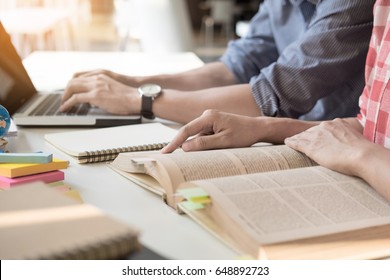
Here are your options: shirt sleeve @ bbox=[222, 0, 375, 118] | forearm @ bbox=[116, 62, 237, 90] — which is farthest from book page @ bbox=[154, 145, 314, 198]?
forearm @ bbox=[116, 62, 237, 90]

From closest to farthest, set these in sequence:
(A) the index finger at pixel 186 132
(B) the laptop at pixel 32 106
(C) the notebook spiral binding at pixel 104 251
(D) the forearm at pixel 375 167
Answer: (C) the notebook spiral binding at pixel 104 251 < (D) the forearm at pixel 375 167 < (A) the index finger at pixel 186 132 < (B) the laptop at pixel 32 106

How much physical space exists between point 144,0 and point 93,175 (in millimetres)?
2160

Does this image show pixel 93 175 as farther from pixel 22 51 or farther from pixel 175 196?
pixel 22 51

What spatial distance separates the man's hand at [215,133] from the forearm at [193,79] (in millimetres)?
463

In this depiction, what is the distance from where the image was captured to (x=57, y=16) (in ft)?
16.0

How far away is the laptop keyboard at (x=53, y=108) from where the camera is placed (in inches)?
50.3

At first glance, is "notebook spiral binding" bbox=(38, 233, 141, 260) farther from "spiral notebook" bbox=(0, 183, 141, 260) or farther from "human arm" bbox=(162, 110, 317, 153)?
"human arm" bbox=(162, 110, 317, 153)

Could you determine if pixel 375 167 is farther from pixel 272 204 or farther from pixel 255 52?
pixel 255 52

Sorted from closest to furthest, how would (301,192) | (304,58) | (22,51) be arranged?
(301,192), (304,58), (22,51)

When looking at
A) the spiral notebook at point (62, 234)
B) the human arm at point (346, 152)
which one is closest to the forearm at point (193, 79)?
the human arm at point (346, 152)

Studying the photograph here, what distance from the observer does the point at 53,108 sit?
1.33 meters

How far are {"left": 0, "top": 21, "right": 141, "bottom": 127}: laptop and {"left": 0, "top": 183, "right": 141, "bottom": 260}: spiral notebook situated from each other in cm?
63

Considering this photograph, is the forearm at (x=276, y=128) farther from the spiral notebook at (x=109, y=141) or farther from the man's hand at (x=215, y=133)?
the spiral notebook at (x=109, y=141)
